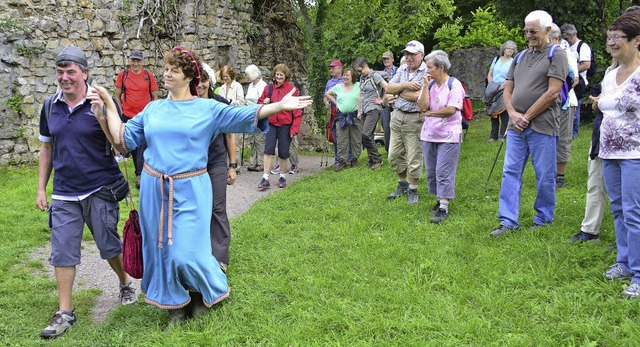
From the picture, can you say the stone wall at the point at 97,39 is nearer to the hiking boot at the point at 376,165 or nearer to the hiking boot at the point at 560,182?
the hiking boot at the point at 376,165

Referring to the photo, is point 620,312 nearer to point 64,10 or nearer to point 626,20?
point 626,20

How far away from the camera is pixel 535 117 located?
5176 millimetres

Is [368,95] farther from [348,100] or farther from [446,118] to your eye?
[446,118]

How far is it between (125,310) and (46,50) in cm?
801

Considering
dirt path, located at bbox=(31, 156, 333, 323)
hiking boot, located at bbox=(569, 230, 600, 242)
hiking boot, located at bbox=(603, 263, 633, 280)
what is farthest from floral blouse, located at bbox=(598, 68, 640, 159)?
dirt path, located at bbox=(31, 156, 333, 323)

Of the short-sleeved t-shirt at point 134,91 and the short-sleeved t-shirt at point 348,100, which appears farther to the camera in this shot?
the short-sleeved t-shirt at point 348,100

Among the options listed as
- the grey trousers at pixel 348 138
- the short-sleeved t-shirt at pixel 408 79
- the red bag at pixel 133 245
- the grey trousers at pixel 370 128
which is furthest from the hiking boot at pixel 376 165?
the red bag at pixel 133 245

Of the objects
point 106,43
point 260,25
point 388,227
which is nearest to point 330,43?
point 260,25

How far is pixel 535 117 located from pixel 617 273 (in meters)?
1.67

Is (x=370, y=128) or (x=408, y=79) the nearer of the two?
(x=408, y=79)

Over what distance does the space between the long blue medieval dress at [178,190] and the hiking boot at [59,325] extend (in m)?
0.70

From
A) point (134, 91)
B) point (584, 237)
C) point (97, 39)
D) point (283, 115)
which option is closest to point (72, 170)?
point (584, 237)

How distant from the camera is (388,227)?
5.94 m

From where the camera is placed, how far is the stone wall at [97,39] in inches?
400
